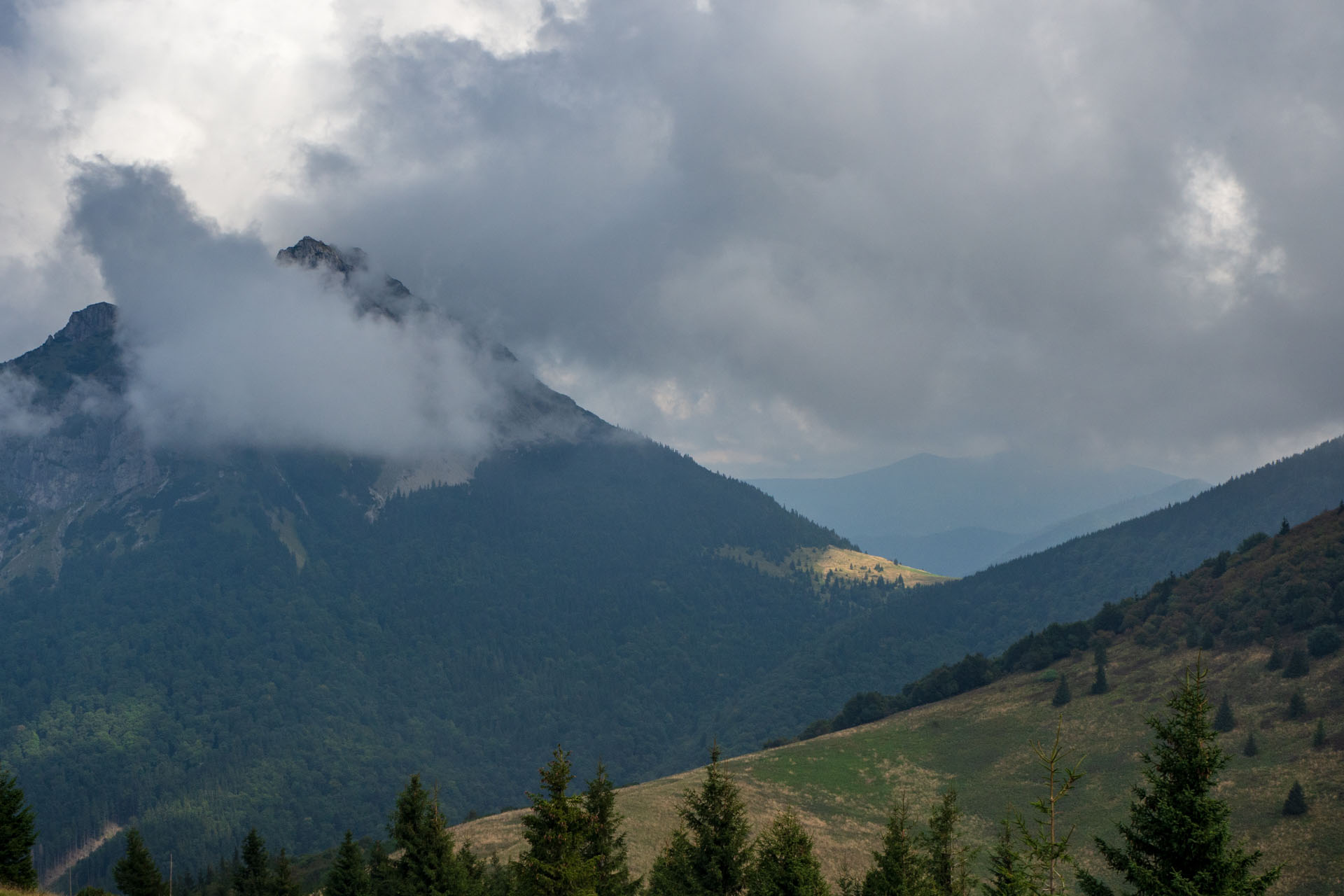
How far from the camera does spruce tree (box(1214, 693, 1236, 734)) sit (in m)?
111

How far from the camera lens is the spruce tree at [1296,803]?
87.2 meters

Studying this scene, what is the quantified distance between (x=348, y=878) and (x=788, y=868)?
34.9 m

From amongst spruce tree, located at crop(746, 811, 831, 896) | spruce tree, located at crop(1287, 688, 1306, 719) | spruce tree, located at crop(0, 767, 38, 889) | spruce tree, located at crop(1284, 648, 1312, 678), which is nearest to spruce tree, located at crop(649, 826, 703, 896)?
spruce tree, located at crop(746, 811, 831, 896)

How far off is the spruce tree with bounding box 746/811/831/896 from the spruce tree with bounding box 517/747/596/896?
6.96 meters

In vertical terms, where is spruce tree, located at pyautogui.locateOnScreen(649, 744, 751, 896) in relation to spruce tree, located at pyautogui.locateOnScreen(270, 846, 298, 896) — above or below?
above

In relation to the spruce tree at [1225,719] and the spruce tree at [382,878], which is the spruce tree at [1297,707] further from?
the spruce tree at [382,878]

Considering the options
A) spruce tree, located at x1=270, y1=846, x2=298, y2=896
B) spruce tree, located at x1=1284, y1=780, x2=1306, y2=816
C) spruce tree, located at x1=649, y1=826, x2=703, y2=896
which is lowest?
spruce tree, located at x1=1284, y1=780, x2=1306, y2=816

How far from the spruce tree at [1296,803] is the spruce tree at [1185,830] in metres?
84.3

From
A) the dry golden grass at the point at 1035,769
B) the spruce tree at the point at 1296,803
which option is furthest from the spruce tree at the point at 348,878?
the spruce tree at the point at 1296,803

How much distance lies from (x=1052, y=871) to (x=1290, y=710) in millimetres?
115969

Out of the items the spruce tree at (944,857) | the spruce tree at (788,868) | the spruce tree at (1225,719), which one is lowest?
the spruce tree at (1225,719)

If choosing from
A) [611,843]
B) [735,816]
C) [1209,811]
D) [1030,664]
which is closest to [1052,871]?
[1209,811]

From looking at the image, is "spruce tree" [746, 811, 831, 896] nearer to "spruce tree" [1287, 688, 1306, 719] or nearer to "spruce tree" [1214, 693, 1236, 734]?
"spruce tree" [1214, 693, 1236, 734]

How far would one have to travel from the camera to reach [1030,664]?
540ft
